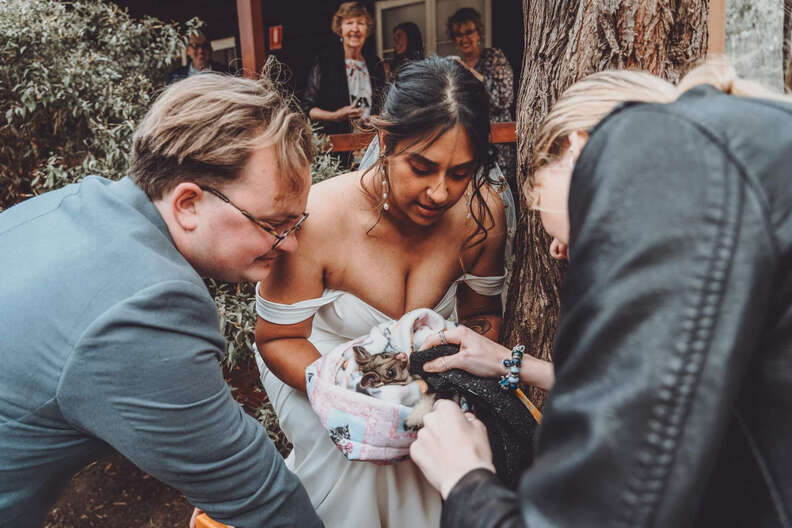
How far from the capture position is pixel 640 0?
1.81m

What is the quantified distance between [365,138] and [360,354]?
9.41 ft

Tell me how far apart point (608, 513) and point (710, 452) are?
142mm

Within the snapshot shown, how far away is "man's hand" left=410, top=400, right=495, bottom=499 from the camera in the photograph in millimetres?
1065

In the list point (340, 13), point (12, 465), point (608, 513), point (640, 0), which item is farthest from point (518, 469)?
point (340, 13)

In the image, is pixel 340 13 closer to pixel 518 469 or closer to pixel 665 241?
pixel 518 469

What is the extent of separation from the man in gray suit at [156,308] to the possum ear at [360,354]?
369 mm

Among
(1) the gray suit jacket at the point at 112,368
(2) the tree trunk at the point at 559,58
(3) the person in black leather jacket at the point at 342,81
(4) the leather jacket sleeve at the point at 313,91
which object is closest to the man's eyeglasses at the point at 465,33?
(3) the person in black leather jacket at the point at 342,81

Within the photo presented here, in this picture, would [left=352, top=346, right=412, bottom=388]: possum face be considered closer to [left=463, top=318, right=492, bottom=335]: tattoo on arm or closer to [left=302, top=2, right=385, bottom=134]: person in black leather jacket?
[left=463, top=318, right=492, bottom=335]: tattoo on arm

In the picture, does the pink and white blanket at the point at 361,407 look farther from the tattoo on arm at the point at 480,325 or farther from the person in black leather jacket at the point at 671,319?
the person in black leather jacket at the point at 671,319

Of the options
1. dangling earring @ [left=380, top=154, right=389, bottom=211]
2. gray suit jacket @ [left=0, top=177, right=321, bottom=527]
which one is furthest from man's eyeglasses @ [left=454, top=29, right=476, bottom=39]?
gray suit jacket @ [left=0, top=177, right=321, bottom=527]

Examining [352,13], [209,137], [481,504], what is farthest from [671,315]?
[352,13]

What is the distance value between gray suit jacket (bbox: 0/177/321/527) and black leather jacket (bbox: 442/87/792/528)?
85cm

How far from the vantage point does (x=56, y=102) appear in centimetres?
406

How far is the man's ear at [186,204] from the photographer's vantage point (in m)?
1.49
